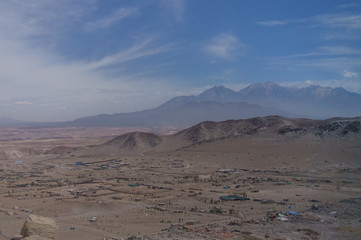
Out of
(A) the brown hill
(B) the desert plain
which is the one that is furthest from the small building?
(A) the brown hill

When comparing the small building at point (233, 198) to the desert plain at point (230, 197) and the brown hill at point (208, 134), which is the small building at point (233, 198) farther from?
the brown hill at point (208, 134)

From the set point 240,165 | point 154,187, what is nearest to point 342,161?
point 240,165

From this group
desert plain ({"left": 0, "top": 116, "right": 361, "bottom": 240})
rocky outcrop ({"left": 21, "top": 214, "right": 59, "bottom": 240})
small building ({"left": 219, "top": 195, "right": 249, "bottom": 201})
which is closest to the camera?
rocky outcrop ({"left": 21, "top": 214, "right": 59, "bottom": 240})

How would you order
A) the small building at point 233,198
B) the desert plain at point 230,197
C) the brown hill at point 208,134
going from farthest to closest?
the brown hill at point 208,134
the small building at point 233,198
the desert plain at point 230,197

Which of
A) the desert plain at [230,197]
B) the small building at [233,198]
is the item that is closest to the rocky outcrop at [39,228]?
the desert plain at [230,197]

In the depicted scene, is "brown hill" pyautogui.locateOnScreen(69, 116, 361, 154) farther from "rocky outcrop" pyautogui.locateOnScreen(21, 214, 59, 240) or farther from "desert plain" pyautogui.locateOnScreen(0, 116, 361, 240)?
"rocky outcrop" pyautogui.locateOnScreen(21, 214, 59, 240)

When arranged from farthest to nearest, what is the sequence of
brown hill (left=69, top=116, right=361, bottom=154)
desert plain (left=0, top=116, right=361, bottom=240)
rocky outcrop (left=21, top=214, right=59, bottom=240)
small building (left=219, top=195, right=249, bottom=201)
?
1. brown hill (left=69, top=116, right=361, bottom=154)
2. small building (left=219, top=195, right=249, bottom=201)
3. desert plain (left=0, top=116, right=361, bottom=240)
4. rocky outcrop (left=21, top=214, right=59, bottom=240)

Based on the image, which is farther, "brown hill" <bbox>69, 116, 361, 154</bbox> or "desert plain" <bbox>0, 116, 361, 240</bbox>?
"brown hill" <bbox>69, 116, 361, 154</bbox>

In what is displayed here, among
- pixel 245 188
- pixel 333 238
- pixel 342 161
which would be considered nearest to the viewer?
pixel 333 238

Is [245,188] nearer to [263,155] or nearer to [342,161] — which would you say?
[342,161]

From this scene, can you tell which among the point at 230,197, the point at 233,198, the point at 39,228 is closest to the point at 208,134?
the point at 230,197

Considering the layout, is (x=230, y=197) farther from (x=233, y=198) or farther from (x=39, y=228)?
(x=39, y=228)
